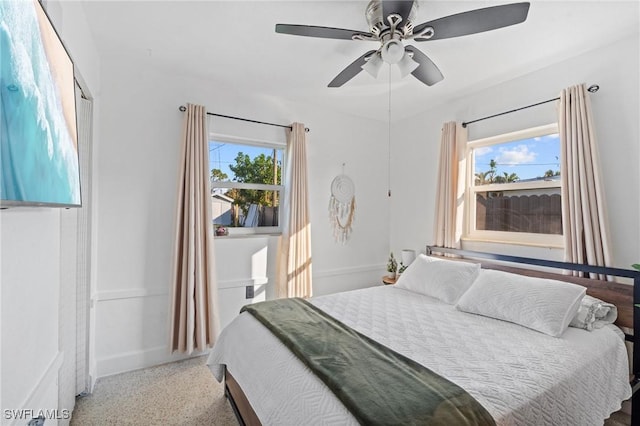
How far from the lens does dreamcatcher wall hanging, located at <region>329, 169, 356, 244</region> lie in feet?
12.1

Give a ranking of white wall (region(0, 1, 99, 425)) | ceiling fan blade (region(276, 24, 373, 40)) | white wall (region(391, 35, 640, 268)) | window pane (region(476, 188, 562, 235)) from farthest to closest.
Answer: window pane (region(476, 188, 562, 235)) → white wall (region(391, 35, 640, 268)) → ceiling fan blade (region(276, 24, 373, 40)) → white wall (region(0, 1, 99, 425))

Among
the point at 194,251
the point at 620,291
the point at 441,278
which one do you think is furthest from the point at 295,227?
the point at 620,291

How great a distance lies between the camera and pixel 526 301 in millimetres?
1976

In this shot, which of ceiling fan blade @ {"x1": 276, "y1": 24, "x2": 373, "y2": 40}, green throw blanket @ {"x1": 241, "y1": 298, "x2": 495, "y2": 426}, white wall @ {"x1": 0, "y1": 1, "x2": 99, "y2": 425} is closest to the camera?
white wall @ {"x1": 0, "y1": 1, "x2": 99, "y2": 425}

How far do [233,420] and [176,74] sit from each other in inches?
109

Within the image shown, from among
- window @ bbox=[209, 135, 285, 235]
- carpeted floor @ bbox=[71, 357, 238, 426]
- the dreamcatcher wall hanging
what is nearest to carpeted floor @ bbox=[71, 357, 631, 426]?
carpeted floor @ bbox=[71, 357, 238, 426]

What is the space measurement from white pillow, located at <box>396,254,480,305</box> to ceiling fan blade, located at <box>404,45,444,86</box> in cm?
149

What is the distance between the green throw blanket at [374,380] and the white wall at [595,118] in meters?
1.89

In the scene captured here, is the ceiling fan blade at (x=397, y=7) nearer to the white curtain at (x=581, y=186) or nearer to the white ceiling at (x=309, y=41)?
the white ceiling at (x=309, y=41)

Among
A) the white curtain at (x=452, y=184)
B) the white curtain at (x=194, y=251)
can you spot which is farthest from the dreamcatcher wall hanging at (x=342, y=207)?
the white curtain at (x=194, y=251)

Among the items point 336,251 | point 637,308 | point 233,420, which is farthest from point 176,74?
point 637,308

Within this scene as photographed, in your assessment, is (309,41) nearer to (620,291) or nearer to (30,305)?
(30,305)

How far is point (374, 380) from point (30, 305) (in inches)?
51.8

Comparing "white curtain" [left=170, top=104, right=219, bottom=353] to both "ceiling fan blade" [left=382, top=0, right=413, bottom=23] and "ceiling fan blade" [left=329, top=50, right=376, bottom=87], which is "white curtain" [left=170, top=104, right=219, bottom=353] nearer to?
"ceiling fan blade" [left=329, top=50, right=376, bottom=87]
